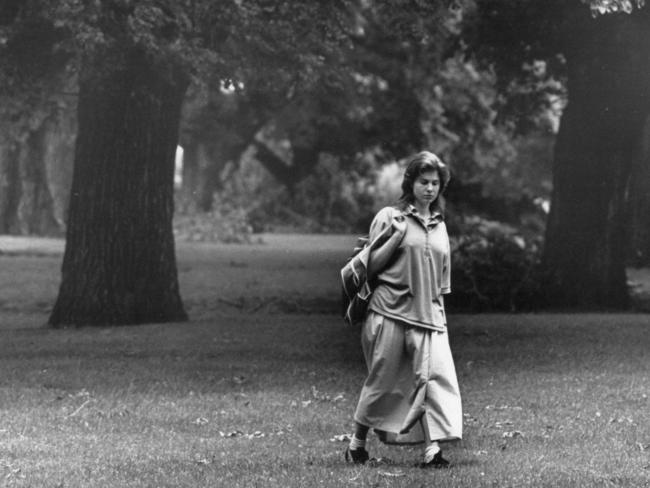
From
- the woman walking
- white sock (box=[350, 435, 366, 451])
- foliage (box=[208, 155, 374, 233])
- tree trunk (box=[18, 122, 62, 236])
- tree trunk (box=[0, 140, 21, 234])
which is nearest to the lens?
the woman walking

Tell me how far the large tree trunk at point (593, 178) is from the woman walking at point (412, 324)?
13165mm

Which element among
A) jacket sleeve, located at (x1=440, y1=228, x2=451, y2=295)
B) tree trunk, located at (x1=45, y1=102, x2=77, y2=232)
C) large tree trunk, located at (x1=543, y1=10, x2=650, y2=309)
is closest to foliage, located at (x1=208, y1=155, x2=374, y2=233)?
tree trunk, located at (x1=45, y1=102, x2=77, y2=232)

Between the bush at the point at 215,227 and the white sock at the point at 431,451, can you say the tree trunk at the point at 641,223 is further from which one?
the white sock at the point at 431,451

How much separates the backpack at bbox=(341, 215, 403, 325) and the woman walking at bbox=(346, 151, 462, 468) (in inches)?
1.8

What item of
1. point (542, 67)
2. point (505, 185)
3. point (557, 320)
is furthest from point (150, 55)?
point (505, 185)

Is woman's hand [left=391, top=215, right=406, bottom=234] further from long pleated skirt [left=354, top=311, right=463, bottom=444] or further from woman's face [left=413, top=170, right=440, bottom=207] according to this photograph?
long pleated skirt [left=354, top=311, right=463, bottom=444]

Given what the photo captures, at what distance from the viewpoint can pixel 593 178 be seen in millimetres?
21734

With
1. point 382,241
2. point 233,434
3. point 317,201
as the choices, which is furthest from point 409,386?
point 317,201

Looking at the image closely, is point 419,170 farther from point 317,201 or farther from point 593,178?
point 317,201

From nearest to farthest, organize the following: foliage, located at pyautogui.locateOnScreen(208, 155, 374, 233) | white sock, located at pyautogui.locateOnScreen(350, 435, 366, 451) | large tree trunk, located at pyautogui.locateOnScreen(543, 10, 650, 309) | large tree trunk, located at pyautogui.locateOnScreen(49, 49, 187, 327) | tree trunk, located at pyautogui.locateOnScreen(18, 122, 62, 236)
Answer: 1. white sock, located at pyautogui.locateOnScreen(350, 435, 366, 451)
2. large tree trunk, located at pyautogui.locateOnScreen(49, 49, 187, 327)
3. large tree trunk, located at pyautogui.locateOnScreen(543, 10, 650, 309)
4. tree trunk, located at pyautogui.locateOnScreen(18, 122, 62, 236)
5. foliage, located at pyautogui.locateOnScreen(208, 155, 374, 233)

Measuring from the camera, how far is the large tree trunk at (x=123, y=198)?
17.5 meters

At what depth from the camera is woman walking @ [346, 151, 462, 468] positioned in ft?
27.8

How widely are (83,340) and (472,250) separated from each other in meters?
6.85

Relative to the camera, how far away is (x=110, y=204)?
58.0ft
